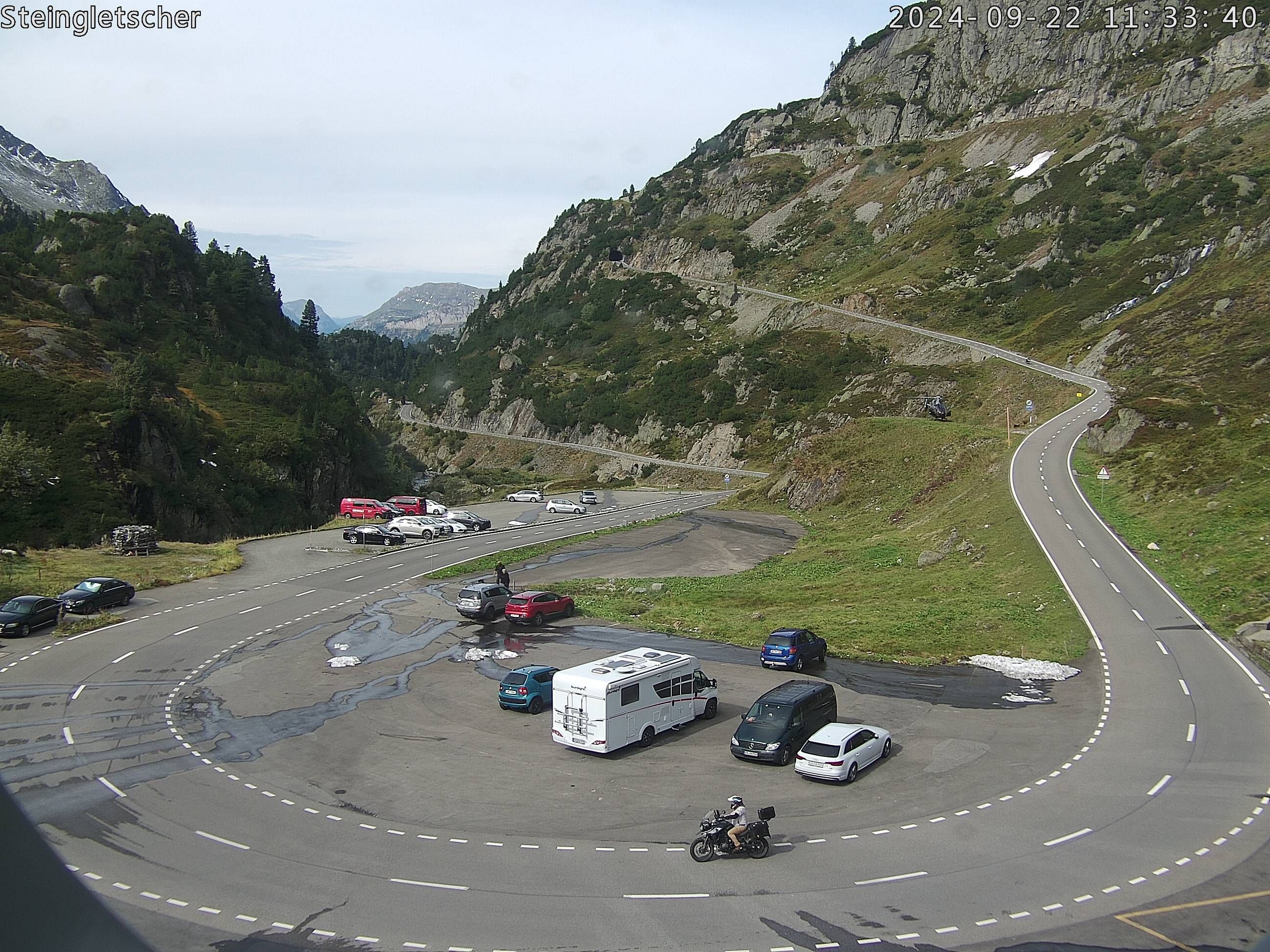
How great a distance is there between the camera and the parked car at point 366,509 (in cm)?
7800

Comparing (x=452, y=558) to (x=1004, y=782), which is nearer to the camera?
(x=1004, y=782)

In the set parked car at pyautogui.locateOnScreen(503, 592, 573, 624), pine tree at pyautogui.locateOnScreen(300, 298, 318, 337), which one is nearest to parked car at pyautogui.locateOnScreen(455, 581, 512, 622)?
parked car at pyautogui.locateOnScreen(503, 592, 573, 624)

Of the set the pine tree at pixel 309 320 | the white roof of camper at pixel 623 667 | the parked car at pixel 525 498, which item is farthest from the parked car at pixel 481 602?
the pine tree at pixel 309 320

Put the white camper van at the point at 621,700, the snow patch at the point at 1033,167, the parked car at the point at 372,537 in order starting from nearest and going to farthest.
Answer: the white camper van at the point at 621,700, the parked car at the point at 372,537, the snow patch at the point at 1033,167

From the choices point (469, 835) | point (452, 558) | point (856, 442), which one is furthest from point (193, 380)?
point (469, 835)

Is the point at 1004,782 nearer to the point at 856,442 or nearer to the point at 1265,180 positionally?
the point at 856,442

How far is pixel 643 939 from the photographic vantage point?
596 inches

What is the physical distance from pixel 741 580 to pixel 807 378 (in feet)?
285

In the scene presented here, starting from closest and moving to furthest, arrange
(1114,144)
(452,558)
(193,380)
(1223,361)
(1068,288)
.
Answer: (452,558)
(1223,361)
(193,380)
(1068,288)
(1114,144)

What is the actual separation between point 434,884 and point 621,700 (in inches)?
339

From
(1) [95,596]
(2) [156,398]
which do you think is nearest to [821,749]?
(1) [95,596]

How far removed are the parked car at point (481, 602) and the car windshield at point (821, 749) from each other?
75.2ft

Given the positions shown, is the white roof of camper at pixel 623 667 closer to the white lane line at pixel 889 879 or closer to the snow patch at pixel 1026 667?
the white lane line at pixel 889 879

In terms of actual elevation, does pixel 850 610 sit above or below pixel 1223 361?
below
